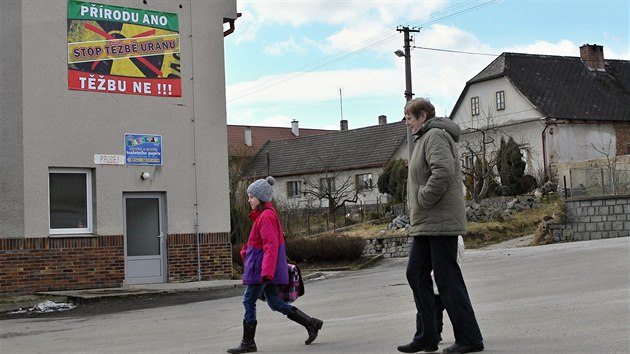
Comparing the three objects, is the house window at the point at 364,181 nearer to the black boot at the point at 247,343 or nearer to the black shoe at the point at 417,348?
the black boot at the point at 247,343

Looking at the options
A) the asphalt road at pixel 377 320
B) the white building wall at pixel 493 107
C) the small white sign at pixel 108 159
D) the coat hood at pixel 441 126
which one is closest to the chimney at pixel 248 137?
the white building wall at pixel 493 107

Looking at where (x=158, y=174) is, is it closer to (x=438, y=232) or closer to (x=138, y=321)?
(x=138, y=321)

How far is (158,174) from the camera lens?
19047 millimetres

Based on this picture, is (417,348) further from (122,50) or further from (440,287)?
(122,50)

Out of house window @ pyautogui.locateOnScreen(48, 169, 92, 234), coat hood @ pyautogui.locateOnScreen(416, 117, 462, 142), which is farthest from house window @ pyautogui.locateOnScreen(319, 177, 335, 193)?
coat hood @ pyautogui.locateOnScreen(416, 117, 462, 142)

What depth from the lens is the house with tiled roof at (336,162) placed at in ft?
179

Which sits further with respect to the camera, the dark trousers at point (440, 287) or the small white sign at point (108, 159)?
the small white sign at point (108, 159)

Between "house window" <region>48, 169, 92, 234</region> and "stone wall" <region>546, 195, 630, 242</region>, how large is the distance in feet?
49.9

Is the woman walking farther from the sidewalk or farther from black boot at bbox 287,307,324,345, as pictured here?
the sidewalk

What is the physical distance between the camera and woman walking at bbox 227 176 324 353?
25.9 feet

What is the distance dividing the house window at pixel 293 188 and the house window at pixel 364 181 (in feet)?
16.1

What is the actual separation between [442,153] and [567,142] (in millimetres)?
41261

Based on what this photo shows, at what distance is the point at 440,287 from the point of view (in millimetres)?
6785

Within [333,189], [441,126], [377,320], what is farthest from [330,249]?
[333,189]
